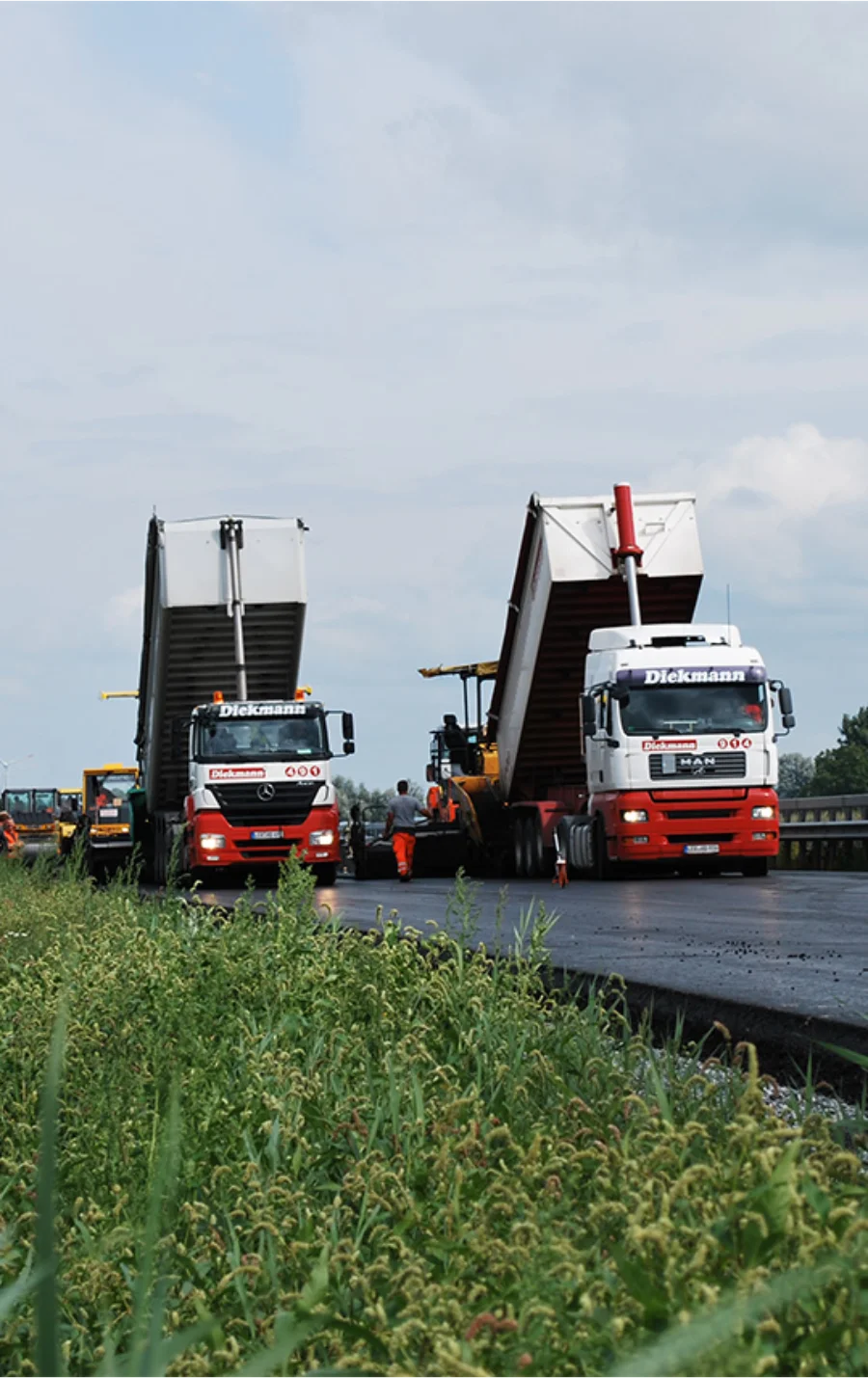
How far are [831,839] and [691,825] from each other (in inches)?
194

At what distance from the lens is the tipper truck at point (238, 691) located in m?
27.4

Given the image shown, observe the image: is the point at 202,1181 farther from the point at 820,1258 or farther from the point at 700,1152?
the point at 820,1258

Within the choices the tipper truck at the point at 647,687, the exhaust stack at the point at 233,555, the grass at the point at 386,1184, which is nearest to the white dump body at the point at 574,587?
the tipper truck at the point at 647,687

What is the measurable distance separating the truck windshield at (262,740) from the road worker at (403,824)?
2.71 meters

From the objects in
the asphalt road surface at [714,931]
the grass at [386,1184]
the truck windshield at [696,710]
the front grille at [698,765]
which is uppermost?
the truck windshield at [696,710]

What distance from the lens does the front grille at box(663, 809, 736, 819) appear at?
24.9m

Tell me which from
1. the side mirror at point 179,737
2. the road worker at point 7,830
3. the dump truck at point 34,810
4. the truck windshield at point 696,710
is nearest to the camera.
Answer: the truck windshield at point 696,710

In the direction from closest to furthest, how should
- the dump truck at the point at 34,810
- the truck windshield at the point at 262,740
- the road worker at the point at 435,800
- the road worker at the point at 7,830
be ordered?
the truck windshield at the point at 262,740 → the road worker at the point at 7,830 → the road worker at the point at 435,800 → the dump truck at the point at 34,810

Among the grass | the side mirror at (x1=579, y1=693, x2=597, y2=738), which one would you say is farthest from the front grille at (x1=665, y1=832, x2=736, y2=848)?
the grass

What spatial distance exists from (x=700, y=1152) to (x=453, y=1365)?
1.54 m

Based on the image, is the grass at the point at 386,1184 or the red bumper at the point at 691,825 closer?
the grass at the point at 386,1184

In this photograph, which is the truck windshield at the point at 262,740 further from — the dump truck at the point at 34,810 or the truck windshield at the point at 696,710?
the dump truck at the point at 34,810

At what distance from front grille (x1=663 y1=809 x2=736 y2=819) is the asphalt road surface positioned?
82 cm

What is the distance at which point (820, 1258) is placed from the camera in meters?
2.31
